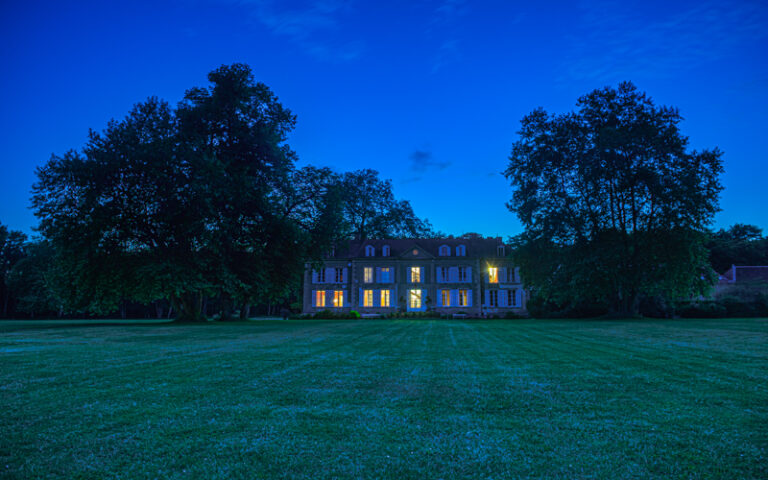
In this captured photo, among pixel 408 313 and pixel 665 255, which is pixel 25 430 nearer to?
pixel 665 255

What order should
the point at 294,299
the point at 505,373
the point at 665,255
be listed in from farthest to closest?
the point at 294,299 < the point at 665,255 < the point at 505,373

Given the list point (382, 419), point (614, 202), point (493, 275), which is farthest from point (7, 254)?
point (382, 419)

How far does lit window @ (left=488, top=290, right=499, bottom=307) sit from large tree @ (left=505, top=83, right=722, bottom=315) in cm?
1301

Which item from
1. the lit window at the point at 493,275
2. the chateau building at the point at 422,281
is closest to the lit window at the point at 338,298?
the chateau building at the point at 422,281

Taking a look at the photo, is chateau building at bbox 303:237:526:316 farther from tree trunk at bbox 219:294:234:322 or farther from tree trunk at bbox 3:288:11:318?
tree trunk at bbox 3:288:11:318

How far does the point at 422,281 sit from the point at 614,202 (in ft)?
66.5

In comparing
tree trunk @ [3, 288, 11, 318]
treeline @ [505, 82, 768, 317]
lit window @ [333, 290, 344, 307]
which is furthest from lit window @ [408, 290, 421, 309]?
tree trunk @ [3, 288, 11, 318]

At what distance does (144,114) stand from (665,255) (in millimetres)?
30963

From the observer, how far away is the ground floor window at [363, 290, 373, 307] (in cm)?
4681

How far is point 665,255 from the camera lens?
28453 millimetres

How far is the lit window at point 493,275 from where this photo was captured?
4619 cm

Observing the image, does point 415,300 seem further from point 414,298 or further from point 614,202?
point 614,202

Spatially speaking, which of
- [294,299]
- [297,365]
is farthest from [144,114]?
[294,299]

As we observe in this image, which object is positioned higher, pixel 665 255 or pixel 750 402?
pixel 665 255
